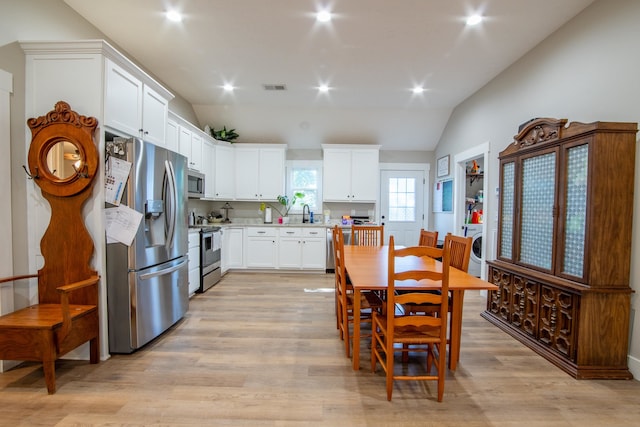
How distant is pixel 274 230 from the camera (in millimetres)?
5297

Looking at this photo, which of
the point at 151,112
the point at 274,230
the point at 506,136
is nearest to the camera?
the point at 151,112

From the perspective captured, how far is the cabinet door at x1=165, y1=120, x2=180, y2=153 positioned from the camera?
12.5ft

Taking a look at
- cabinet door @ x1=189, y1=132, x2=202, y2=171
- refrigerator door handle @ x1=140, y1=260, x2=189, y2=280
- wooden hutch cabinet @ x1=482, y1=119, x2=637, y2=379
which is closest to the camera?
wooden hutch cabinet @ x1=482, y1=119, x2=637, y2=379

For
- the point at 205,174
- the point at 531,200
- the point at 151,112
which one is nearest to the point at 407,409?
the point at 531,200

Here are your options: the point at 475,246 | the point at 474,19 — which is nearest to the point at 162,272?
the point at 474,19

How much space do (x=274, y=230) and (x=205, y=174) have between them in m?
1.52

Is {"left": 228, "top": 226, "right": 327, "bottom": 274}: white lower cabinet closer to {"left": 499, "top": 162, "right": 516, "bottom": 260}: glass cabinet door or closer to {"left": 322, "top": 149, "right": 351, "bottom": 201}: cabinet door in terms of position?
{"left": 322, "top": 149, "right": 351, "bottom": 201}: cabinet door

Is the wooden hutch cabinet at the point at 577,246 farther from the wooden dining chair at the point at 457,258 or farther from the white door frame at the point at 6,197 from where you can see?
the white door frame at the point at 6,197

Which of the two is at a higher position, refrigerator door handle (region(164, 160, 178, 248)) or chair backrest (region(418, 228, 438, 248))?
refrigerator door handle (region(164, 160, 178, 248))

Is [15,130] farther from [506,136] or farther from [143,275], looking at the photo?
[506,136]

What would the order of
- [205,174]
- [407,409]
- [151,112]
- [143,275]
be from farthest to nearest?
[205,174], [151,112], [143,275], [407,409]

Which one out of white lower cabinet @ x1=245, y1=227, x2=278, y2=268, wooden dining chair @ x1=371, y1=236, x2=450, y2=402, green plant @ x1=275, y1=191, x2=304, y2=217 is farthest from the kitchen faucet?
wooden dining chair @ x1=371, y1=236, x2=450, y2=402

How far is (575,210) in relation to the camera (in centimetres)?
226

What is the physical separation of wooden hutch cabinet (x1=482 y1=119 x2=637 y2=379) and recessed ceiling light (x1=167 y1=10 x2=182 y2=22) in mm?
3390
